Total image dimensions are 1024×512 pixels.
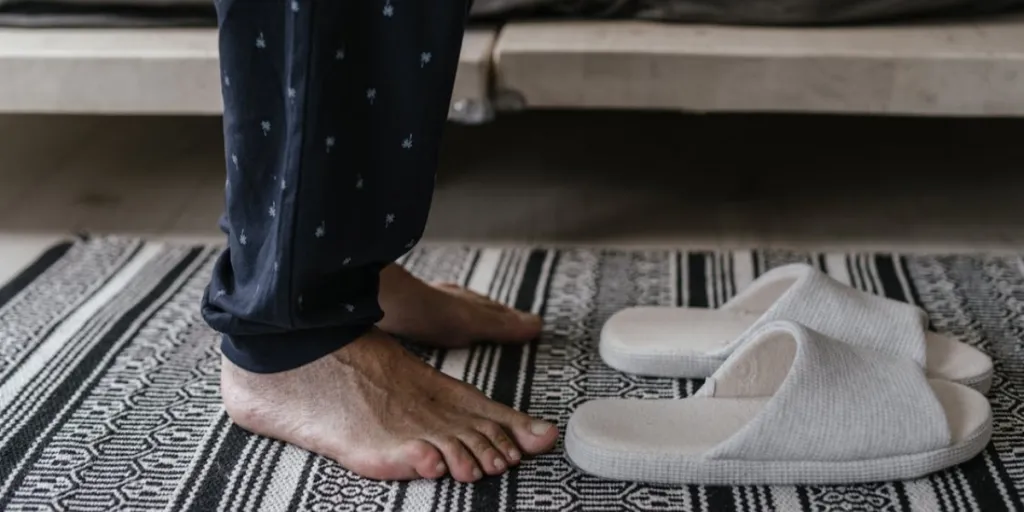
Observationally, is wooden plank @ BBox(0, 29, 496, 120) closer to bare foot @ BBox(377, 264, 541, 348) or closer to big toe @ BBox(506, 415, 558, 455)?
bare foot @ BBox(377, 264, 541, 348)

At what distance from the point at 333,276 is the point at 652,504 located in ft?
0.94

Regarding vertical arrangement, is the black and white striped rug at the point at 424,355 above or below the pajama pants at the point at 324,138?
below

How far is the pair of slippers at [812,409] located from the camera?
83 centimetres

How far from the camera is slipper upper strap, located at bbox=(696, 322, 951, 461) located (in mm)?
830

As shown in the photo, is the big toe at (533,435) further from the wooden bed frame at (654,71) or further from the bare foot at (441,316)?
the wooden bed frame at (654,71)

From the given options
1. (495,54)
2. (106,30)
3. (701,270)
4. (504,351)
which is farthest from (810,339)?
(106,30)

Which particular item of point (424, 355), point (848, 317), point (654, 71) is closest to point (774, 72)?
point (654, 71)

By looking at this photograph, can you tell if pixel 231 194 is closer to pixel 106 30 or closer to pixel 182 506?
pixel 182 506

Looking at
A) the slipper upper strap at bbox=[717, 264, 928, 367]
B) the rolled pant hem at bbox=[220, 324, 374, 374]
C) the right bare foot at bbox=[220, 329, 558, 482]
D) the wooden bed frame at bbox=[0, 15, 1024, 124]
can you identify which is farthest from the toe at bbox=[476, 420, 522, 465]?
the wooden bed frame at bbox=[0, 15, 1024, 124]

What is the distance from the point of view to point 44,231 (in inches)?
58.5

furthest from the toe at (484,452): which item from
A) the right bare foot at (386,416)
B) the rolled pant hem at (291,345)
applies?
the rolled pant hem at (291,345)

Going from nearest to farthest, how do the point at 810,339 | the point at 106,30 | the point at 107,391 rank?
1. the point at 810,339
2. the point at 107,391
3. the point at 106,30

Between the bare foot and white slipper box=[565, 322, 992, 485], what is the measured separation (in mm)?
212

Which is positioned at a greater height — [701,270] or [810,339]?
[810,339]
